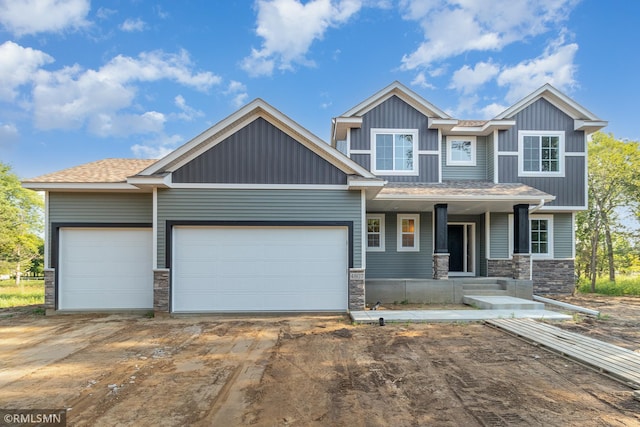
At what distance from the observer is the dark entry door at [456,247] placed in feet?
42.1

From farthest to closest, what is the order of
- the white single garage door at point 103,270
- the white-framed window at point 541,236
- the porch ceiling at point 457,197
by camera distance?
the white-framed window at point 541,236, the porch ceiling at point 457,197, the white single garage door at point 103,270

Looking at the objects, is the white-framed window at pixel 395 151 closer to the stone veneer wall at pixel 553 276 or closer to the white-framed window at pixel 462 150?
the white-framed window at pixel 462 150

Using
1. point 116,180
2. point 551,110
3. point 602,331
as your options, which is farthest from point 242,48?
point 602,331

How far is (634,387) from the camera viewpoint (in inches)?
153

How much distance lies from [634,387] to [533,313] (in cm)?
458

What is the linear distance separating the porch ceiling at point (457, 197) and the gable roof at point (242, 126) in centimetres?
229

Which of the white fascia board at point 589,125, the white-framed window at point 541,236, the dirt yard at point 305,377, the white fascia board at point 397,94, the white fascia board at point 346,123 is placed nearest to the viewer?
the dirt yard at point 305,377

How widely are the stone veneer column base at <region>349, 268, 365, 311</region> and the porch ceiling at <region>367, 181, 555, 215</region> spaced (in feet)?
8.90

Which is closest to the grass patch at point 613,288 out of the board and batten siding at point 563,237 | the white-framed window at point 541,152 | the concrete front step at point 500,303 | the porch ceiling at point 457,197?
the board and batten siding at point 563,237

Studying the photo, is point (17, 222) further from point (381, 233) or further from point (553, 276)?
point (553, 276)

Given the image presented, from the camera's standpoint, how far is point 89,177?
340 inches

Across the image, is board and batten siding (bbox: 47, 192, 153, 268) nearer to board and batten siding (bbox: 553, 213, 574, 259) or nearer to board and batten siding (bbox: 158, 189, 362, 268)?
board and batten siding (bbox: 158, 189, 362, 268)

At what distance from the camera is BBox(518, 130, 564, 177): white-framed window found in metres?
12.2

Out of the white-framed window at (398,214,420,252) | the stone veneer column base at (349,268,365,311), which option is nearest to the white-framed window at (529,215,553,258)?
the white-framed window at (398,214,420,252)
